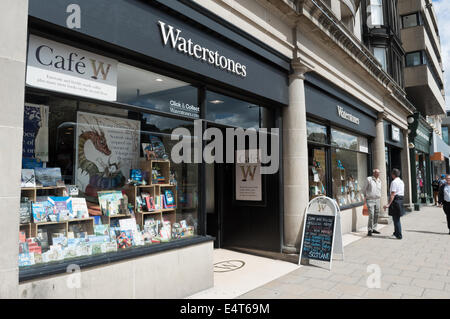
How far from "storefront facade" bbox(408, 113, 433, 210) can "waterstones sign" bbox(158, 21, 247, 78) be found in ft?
50.2

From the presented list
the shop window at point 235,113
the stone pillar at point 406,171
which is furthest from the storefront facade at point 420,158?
the shop window at point 235,113

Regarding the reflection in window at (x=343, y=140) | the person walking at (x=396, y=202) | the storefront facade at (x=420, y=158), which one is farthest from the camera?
the storefront facade at (x=420, y=158)

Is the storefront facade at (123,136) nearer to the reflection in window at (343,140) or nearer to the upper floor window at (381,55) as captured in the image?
the reflection in window at (343,140)

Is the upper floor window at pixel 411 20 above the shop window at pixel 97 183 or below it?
above

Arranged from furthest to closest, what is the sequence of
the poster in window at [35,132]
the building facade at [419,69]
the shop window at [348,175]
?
the building facade at [419,69]
the shop window at [348,175]
the poster in window at [35,132]

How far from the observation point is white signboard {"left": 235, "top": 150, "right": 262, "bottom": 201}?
7641mm

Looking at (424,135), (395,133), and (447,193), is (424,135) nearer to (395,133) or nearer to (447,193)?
(395,133)

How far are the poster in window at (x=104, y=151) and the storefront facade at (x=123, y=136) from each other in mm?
15

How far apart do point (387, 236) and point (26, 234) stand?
9.22 m

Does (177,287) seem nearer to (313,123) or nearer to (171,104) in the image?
(171,104)

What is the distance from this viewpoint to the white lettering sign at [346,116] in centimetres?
Answer: 997

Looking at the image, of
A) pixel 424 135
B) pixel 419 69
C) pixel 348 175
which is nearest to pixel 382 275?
pixel 348 175

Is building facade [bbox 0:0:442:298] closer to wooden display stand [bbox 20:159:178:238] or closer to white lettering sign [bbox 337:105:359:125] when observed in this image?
wooden display stand [bbox 20:159:178:238]

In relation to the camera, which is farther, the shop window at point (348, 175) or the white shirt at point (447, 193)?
the shop window at point (348, 175)
